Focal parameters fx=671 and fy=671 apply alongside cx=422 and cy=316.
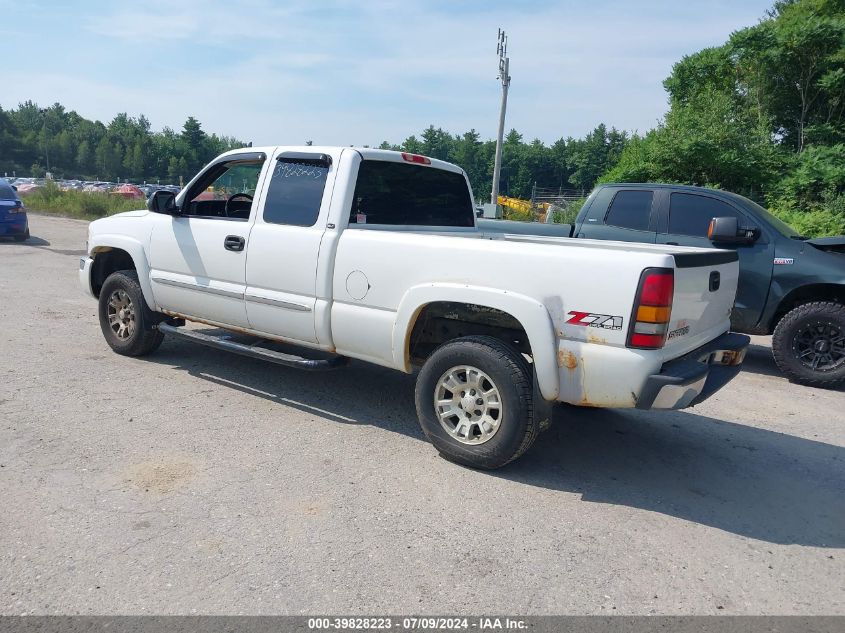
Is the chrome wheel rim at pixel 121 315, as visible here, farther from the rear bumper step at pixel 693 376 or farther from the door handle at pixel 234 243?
the rear bumper step at pixel 693 376

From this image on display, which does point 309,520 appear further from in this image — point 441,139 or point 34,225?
point 441,139

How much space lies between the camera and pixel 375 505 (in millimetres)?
3660

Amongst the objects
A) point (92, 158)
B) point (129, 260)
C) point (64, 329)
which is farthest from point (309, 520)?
point (92, 158)

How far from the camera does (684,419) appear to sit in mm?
5422

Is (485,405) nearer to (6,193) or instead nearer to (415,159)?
(415,159)

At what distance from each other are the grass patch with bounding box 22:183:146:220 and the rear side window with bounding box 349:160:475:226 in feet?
75.0

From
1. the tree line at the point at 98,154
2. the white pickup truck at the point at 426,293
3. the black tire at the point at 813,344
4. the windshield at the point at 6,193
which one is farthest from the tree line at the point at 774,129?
the tree line at the point at 98,154

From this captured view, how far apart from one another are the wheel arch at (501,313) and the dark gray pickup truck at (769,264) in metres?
3.52

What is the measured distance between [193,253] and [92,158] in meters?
114

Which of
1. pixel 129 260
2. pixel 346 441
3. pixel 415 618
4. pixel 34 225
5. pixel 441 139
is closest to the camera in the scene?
pixel 415 618

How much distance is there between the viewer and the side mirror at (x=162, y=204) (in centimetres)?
564

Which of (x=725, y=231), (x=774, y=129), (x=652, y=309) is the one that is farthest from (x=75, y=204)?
(x=652, y=309)

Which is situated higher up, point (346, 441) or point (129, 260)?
point (129, 260)

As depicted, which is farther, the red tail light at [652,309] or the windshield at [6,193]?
the windshield at [6,193]
